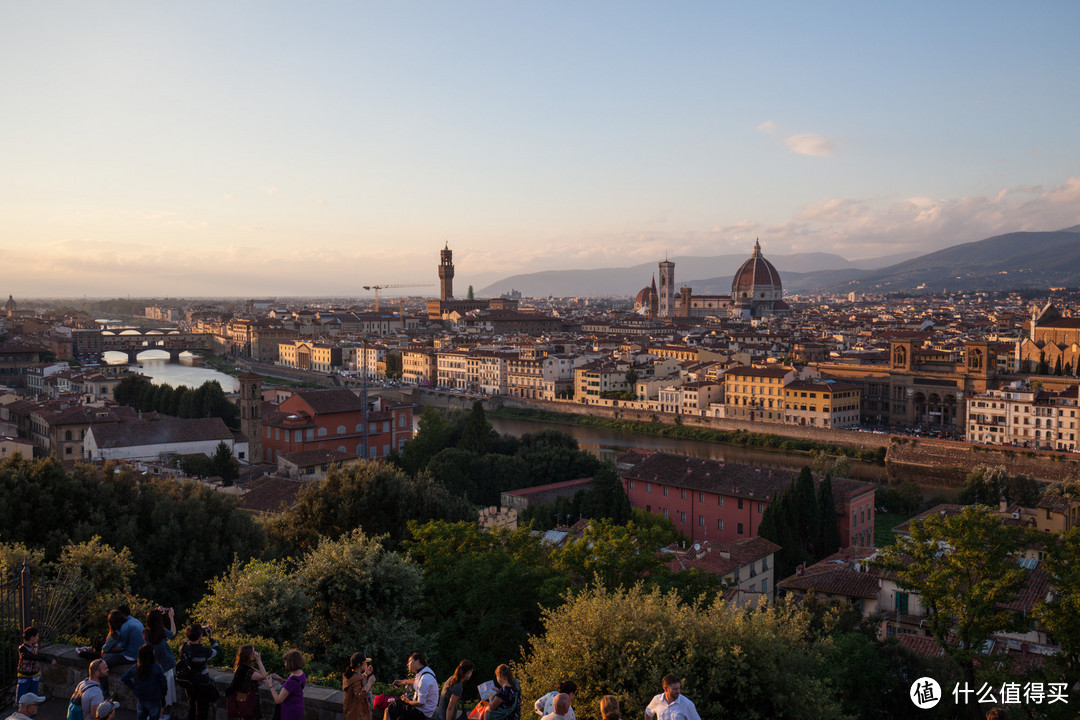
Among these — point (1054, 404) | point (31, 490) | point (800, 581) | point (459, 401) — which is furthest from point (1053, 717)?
point (459, 401)

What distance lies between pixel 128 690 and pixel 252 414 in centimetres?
1568

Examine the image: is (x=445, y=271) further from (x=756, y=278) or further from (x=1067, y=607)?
(x=1067, y=607)

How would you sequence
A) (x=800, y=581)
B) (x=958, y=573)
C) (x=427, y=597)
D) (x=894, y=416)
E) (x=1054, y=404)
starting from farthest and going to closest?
(x=894, y=416) → (x=1054, y=404) → (x=800, y=581) → (x=958, y=573) → (x=427, y=597)

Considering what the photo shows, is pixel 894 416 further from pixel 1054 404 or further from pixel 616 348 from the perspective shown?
pixel 616 348

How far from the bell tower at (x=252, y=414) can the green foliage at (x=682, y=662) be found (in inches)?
614

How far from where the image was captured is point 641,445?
28.6 metres

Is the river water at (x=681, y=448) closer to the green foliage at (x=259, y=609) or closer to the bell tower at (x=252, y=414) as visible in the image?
the bell tower at (x=252, y=414)

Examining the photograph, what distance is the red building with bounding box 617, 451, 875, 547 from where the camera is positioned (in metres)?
14.8

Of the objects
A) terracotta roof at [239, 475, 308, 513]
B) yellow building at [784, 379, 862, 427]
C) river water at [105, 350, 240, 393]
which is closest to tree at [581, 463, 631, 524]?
terracotta roof at [239, 475, 308, 513]

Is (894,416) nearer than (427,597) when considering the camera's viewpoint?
No

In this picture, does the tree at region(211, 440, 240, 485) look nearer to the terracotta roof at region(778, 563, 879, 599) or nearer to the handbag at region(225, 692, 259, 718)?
the terracotta roof at region(778, 563, 879, 599)

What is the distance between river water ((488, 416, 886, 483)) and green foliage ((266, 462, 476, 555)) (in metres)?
14.3

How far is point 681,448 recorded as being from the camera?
2784 centimetres

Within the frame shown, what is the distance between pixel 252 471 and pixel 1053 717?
13937 millimetres
